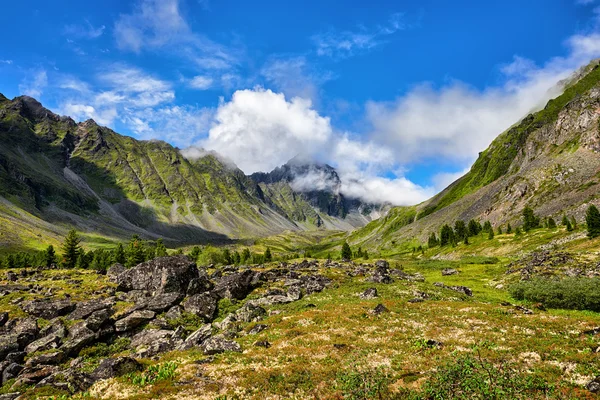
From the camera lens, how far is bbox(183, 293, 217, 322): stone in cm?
4553

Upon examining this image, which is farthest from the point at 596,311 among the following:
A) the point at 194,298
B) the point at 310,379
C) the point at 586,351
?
the point at 194,298

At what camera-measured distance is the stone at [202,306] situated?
4553 cm

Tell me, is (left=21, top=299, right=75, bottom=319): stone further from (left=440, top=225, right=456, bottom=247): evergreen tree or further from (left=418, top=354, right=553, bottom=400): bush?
(left=440, top=225, right=456, bottom=247): evergreen tree

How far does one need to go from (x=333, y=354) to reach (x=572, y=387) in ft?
48.7

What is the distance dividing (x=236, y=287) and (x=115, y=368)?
33.9m

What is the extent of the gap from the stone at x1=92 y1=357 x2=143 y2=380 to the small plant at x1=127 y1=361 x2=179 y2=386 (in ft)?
3.49

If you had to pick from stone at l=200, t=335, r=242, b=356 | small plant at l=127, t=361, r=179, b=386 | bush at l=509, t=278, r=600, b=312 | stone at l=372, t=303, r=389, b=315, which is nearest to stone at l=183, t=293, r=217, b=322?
stone at l=200, t=335, r=242, b=356

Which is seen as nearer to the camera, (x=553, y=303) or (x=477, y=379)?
(x=477, y=379)

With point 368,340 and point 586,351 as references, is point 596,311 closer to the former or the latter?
point 586,351

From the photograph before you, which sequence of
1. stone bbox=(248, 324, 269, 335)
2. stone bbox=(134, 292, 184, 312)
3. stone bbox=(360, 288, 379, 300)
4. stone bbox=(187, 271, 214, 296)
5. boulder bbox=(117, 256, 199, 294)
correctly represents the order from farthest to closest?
stone bbox=(187, 271, 214, 296) → boulder bbox=(117, 256, 199, 294) → stone bbox=(360, 288, 379, 300) → stone bbox=(134, 292, 184, 312) → stone bbox=(248, 324, 269, 335)

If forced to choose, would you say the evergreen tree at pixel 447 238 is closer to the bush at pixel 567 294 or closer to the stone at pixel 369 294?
the bush at pixel 567 294

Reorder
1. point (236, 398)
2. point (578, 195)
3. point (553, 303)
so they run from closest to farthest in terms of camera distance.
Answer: point (236, 398) < point (553, 303) < point (578, 195)

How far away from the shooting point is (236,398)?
19250mm

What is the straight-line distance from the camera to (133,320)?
133 ft
